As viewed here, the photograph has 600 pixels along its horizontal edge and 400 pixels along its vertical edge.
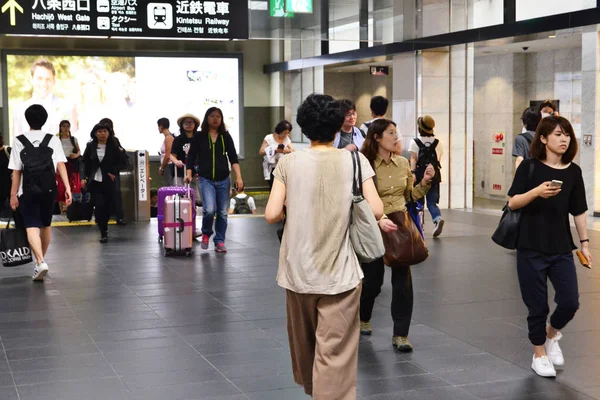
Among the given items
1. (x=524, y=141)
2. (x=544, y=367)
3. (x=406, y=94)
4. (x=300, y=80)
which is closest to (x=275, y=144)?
(x=406, y=94)

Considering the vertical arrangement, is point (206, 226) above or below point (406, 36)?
below

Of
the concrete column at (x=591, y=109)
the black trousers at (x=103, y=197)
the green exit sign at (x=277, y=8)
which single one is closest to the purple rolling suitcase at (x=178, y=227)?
the black trousers at (x=103, y=197)

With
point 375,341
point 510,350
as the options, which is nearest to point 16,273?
point 375,341

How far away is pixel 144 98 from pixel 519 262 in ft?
62.7

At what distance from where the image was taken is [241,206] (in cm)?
1717

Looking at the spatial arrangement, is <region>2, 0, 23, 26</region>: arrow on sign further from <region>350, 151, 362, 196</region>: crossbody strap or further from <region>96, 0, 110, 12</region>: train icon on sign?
<region>350, 151, 362, 196</region>: crossbody strap

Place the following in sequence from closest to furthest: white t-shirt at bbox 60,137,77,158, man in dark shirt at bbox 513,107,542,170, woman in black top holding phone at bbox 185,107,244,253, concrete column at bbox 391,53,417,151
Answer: man in dark shirt at bbox 513,107,542,170, woman in black top holding phone at bbox 185,107,244,253, white t-shirt at bbox 60,137,77,158, concrete column at bbox 391,53,417,151

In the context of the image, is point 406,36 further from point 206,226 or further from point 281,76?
point 281,76

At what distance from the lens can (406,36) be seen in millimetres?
16672

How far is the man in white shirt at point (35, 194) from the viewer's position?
8.95 meters

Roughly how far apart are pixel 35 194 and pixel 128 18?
17.6ft

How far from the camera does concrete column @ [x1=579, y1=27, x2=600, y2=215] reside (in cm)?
1453

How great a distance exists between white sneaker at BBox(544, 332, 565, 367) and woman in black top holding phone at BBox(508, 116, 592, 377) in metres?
0.13

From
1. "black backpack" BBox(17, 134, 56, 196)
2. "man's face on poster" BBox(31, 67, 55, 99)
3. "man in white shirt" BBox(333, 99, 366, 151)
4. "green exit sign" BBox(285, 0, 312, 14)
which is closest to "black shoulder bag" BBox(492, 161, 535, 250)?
"man in white shirt" BBox(333, 99, 366, 151)
